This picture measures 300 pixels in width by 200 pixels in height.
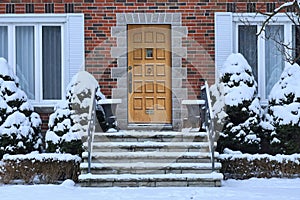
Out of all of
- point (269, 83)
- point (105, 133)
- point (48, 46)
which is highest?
point (48, 46)

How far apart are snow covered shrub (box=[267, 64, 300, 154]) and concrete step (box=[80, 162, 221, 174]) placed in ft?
5.36

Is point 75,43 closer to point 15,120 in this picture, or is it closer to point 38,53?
point 38,53

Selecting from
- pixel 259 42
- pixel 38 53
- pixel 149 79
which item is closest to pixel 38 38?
pixel 38 53

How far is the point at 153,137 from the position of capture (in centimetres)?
1032

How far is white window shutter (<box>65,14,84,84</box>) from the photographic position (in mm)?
11336

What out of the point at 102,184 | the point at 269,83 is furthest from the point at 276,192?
the point at 269,83

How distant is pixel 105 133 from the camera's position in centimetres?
1036

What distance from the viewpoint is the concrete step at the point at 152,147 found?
9.99 metres

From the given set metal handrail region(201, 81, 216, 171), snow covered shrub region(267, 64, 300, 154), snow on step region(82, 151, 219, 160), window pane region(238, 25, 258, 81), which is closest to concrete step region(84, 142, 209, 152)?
snow on step region(82, 151, 219, 160)

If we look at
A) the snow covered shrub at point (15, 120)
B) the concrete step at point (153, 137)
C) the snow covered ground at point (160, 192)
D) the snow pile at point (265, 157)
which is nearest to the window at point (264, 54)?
the snow pile at point (265, 157)

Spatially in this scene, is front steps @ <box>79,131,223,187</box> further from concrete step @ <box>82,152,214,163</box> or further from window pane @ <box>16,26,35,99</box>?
window pane @ <box>16,26,35,99</box>

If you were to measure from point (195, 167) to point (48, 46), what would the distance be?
419 centimetres

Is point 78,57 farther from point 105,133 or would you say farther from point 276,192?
point 276,192

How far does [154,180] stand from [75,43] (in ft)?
11.9
